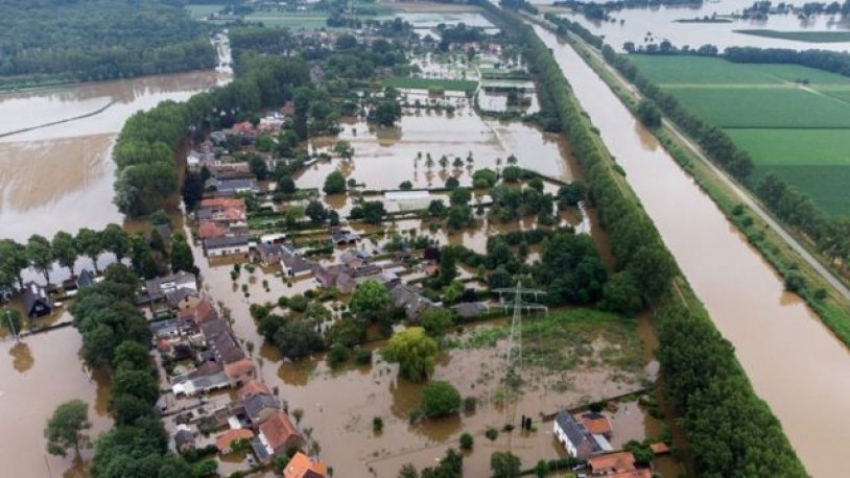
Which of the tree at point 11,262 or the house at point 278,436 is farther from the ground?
the tree at point 11,262

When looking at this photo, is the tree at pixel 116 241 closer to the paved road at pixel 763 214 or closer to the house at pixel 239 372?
the house at pixel 239 372

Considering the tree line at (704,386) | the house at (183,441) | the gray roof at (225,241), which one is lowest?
the house at (183,441)

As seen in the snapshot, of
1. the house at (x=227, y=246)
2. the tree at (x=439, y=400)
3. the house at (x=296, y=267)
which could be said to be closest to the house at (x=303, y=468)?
the tree at (x=439, y=400)

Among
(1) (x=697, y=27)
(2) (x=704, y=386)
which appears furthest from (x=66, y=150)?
(1) (x=697, y=27)

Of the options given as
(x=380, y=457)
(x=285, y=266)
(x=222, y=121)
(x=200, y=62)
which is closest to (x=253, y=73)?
(x=222, y=121)

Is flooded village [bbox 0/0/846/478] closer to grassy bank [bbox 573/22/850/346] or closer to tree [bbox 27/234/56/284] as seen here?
tree [bbox 27/234/56/284]

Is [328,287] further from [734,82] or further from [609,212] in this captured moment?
[734,82]
